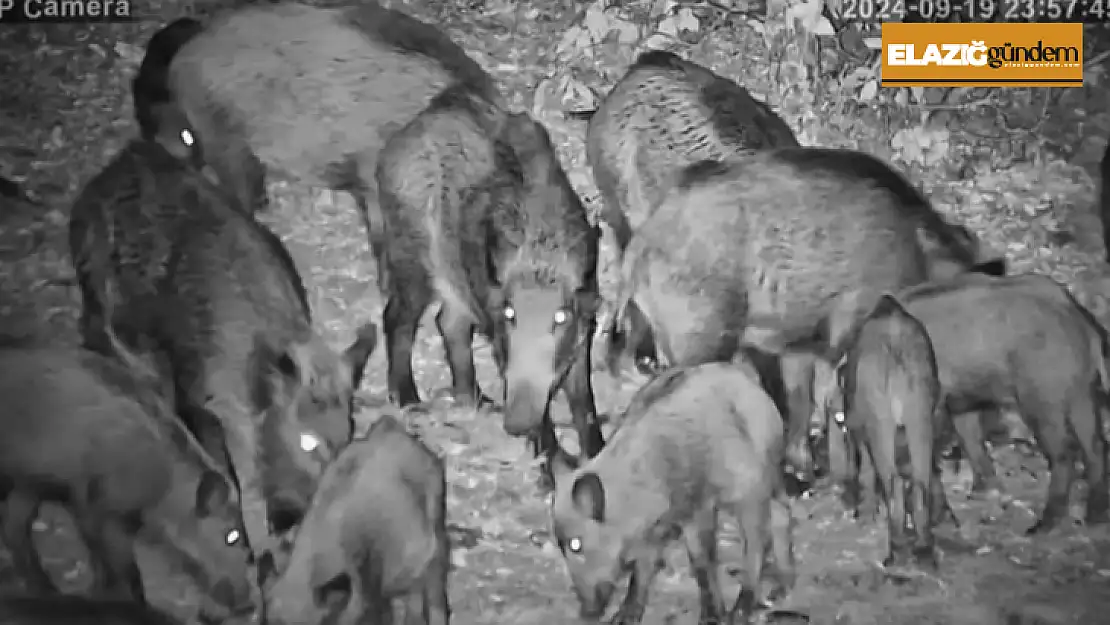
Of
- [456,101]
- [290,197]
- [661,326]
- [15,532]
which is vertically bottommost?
[15,532]

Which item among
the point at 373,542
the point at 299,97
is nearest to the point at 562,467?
the point at 373,542

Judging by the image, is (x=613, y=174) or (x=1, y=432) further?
(x=613, y=174)

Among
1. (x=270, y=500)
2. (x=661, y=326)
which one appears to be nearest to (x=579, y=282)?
(x=661, y=326)

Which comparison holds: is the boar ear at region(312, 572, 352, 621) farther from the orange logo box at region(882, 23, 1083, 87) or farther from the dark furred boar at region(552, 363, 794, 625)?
the orange logo box at region(882, 23, 1083, 87)

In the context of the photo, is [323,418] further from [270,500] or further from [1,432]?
[1,432]

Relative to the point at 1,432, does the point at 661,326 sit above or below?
above

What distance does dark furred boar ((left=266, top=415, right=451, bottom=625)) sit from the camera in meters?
1.51

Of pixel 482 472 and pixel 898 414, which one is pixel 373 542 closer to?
pixel 482 472

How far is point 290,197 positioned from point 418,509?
1.73 feet

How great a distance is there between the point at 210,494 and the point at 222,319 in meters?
0.26

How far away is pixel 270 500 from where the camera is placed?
1567 millimetres

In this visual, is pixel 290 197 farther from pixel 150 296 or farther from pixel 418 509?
pixel 418 509

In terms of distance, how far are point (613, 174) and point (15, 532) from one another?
1.06 m

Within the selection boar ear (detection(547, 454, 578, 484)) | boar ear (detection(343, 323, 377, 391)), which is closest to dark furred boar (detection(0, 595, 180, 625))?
boar ear (detection(343, 323, 377, 391))
